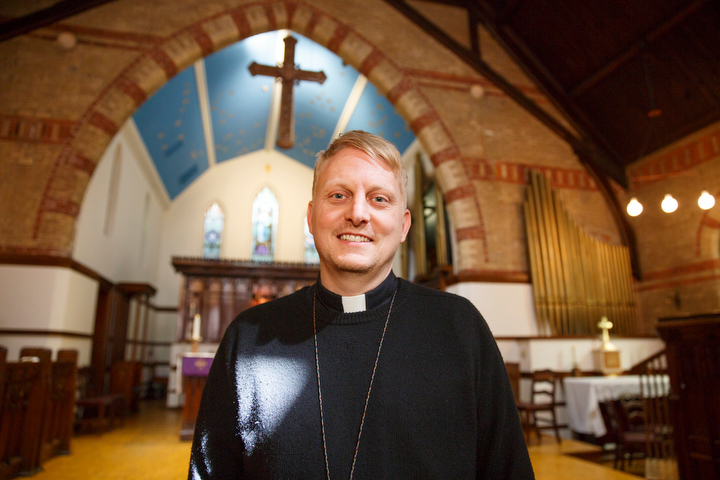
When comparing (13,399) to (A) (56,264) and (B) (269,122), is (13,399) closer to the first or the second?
(A) (56,264)

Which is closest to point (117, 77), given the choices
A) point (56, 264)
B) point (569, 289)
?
point (56, 264)

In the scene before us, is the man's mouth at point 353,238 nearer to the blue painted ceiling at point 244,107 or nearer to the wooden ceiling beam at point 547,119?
the wooden ceiling beam at point 547,119

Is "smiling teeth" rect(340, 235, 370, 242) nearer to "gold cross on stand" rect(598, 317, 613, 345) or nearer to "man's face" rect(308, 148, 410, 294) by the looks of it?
"man's face" rect(308, 148, 410, 294)

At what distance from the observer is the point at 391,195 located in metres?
1.19

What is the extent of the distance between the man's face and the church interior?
449cm

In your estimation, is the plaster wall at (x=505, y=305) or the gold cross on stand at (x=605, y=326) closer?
the gold cross on stand at (x=605, y=326)

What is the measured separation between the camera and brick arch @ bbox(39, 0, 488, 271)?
253 inches

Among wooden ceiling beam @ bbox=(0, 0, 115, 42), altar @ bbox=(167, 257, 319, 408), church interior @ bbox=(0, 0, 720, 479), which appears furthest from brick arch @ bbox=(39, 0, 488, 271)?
altar @ bbox=(167, 257, 319, 408)

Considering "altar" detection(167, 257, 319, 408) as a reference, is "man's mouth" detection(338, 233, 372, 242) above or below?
below

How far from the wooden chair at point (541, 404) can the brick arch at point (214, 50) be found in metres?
1.85

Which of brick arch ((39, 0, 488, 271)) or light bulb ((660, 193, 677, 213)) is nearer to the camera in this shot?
light bulb ((660, 193, 677, 213))

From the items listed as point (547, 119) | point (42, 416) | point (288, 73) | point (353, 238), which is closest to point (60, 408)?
point (42, 416)

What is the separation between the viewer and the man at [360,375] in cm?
104

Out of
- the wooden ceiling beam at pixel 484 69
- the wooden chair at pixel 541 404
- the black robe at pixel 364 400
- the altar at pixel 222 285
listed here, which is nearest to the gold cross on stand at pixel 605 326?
the wooden chair at pixel 541 404
